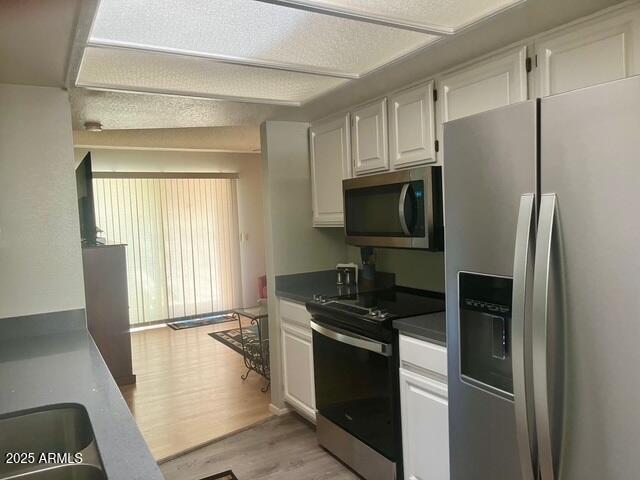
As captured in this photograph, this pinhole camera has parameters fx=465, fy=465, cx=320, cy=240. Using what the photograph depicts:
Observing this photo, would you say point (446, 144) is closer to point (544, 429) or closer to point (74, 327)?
point (544, 429)

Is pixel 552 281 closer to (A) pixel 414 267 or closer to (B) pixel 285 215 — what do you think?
(A) pixel 414 267

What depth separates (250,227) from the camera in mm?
6906

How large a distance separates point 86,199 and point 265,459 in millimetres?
2745

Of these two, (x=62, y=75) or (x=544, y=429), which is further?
(x=62, y=75)

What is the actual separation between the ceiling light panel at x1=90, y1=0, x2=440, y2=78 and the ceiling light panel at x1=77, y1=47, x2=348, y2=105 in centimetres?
12

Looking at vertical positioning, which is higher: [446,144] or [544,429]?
[446,144]

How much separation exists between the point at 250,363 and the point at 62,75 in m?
3.13

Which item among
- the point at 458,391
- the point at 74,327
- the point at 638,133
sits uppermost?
the point at 638,133

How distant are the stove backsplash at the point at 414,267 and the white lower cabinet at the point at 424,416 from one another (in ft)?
2.35

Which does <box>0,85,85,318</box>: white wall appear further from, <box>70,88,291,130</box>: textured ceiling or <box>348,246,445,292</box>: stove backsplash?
<box>348,246,445,292</box>: stove backsplash

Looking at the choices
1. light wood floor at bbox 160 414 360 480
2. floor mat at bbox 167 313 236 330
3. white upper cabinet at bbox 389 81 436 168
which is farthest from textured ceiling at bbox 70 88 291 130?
floor mat at bbox 167 313 236 330

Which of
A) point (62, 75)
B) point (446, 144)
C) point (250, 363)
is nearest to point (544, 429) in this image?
point (446, 144)

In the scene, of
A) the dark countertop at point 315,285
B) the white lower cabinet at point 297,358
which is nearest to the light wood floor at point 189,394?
the white lower cabinet at point 297,358

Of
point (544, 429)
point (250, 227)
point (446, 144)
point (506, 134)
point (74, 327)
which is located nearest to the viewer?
point (544, 429)
